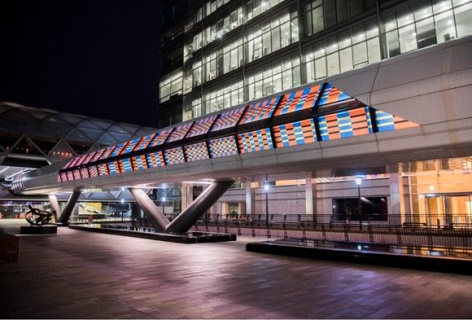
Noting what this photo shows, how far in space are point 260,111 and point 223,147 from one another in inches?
112

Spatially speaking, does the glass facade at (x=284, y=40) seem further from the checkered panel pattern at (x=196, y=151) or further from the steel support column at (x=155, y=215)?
the steel support column at (x=155, y=215)

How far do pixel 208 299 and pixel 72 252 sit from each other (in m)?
11.8

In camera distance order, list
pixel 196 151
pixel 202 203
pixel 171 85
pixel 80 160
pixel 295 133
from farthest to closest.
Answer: pixel 171 85
pixel 80 160
pixel 202 203
pixel 196 151
pixel 295 133

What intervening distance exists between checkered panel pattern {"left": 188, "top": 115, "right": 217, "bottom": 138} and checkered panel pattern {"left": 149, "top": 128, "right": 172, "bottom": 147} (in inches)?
117

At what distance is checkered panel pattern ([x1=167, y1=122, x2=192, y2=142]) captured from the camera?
21.8 metres

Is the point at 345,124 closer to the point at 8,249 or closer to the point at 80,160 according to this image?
the point at 8,249

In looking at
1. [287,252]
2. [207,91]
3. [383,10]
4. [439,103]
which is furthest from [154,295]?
[207,91]

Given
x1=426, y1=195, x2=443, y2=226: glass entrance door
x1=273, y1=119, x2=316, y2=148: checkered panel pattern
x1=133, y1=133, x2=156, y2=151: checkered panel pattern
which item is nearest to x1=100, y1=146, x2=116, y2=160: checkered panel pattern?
x1=133, y1=133, x2=156, y2=151: checkered panel pattern

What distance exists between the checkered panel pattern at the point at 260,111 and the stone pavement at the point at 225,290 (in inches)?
271

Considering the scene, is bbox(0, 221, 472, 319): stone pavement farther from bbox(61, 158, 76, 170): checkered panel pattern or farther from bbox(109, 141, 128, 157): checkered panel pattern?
bbox(61, 158, 76, 170): checkered panel pattern

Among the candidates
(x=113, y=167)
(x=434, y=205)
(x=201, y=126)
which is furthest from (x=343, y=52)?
(x=113, y=167)

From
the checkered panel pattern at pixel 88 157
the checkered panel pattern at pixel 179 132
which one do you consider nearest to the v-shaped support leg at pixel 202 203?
the checkered panel pattern at pixel 179 132

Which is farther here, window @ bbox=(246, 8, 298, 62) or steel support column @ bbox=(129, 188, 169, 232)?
window @ bbox=(246, 8, 298, 62)

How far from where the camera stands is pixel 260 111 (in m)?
17.2
